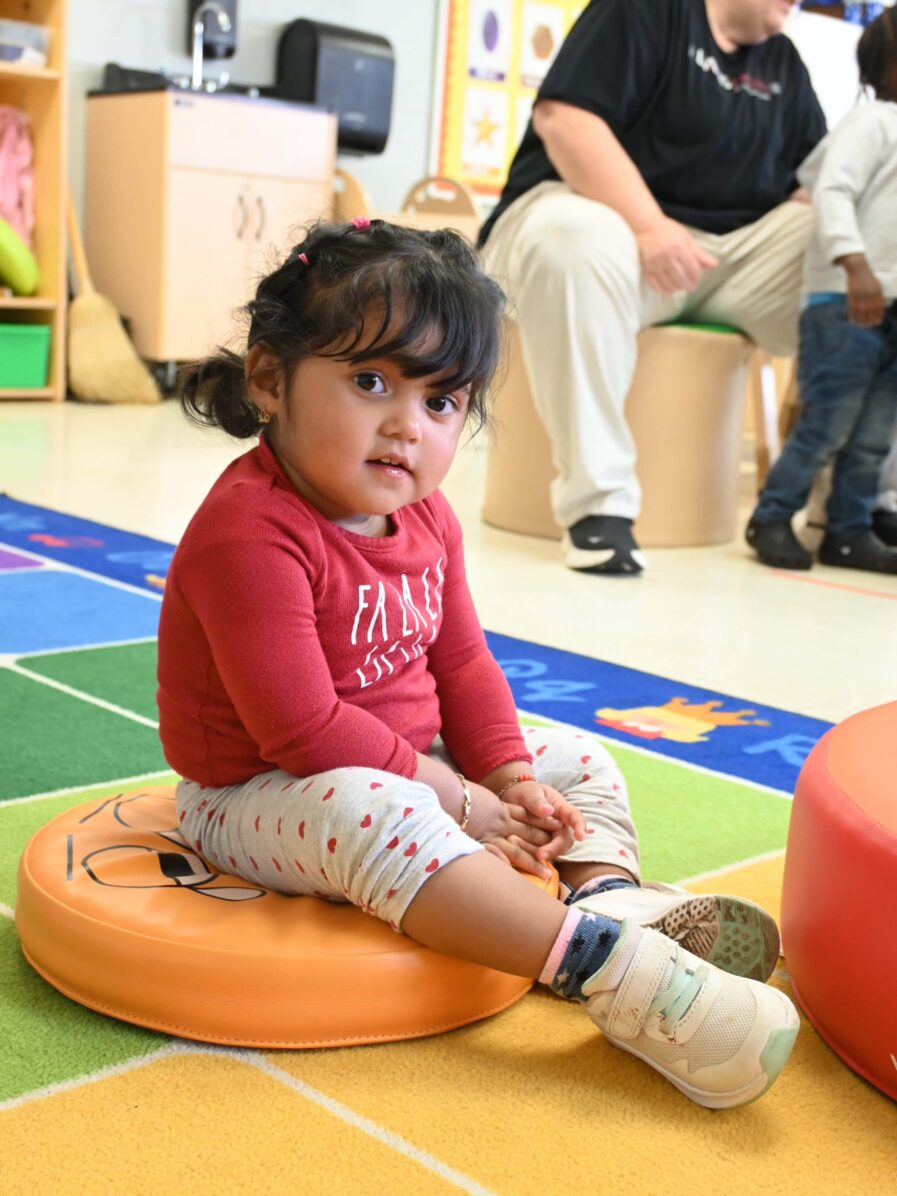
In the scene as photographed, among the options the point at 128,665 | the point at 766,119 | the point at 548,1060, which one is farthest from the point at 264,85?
the point at 548,1060

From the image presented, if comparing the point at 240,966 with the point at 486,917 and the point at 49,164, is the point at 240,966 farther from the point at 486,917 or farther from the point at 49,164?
the point at 49,164

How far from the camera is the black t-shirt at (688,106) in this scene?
2.38m

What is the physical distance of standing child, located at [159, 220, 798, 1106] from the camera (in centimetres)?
84

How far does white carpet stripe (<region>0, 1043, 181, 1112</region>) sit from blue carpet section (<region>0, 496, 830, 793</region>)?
2.34ft

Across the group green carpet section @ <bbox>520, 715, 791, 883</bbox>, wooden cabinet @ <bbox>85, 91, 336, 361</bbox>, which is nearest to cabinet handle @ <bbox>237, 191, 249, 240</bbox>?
wooden cabinet @ <bbox>85, 91, 336, 361</bbox>

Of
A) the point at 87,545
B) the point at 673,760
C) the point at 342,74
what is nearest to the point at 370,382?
the point at 673,760

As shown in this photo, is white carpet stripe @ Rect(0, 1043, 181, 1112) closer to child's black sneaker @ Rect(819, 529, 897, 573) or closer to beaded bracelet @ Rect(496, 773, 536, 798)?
beaded bracelet @ Rect(496, 773, 536, 798)

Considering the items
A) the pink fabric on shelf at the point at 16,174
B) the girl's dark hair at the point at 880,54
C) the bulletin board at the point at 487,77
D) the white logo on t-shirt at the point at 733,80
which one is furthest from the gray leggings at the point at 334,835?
the bulletin board at the point at 487,77

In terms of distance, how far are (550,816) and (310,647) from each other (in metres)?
0.21

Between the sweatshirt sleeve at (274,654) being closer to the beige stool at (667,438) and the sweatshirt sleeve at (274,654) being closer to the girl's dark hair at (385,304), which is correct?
the girl's dark hair at (385,304)

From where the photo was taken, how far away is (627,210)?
7.79 feet

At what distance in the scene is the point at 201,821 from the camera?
0.97 meters

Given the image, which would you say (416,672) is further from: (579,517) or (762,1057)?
(579,517)

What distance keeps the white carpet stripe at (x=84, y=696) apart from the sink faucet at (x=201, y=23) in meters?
3.18
